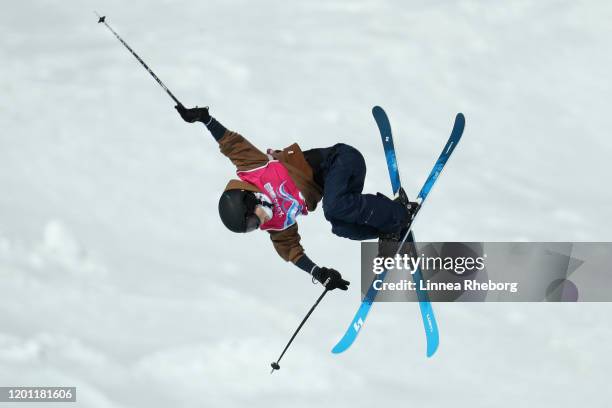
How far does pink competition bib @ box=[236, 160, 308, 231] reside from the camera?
554 cm

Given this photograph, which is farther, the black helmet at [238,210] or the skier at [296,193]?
the skier at [296,193]

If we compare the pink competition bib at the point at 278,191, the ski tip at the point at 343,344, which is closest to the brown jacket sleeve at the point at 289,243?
the pink competition bib at the point at 278,191

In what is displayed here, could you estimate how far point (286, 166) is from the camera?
568 centimetres

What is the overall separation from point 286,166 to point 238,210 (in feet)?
1.96


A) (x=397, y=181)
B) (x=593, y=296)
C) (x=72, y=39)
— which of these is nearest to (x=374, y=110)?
(x=397, y=181)

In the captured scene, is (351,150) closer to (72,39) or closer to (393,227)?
(393,227)

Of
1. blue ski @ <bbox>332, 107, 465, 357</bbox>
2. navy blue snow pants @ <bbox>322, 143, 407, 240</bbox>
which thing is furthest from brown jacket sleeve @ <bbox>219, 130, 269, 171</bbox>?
blue ski @ <bbox>332, 107, 465, 357</bbox>

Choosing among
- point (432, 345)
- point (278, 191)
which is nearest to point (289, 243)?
point (278, 191)

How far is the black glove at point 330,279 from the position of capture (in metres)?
5.83

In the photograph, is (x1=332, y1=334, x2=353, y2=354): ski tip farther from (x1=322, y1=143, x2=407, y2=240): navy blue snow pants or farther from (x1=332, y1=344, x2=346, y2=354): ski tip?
(x1=322, y1=143, x2=407, y2=240): navy blue snow pants

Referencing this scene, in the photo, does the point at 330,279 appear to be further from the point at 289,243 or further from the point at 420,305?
the point at 420,305

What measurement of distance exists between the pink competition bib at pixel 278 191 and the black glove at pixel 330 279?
0.49 meters

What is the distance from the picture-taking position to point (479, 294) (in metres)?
7.24

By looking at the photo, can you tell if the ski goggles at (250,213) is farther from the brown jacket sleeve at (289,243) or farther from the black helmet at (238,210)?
the brown jacket sleeve at (289,243)
